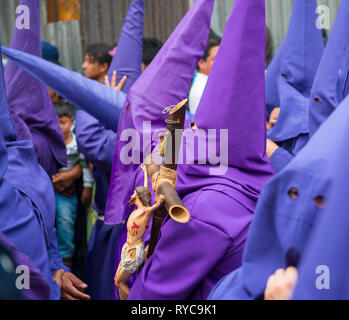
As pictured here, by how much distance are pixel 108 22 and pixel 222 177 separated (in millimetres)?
3530

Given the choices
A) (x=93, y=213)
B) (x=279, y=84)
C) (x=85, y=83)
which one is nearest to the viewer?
(x=85, y=83)

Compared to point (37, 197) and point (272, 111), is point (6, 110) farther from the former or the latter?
point (272, 111)

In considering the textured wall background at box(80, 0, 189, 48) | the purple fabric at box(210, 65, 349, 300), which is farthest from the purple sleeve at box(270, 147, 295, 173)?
the textured wall background at box(80, 0, 189, 48)

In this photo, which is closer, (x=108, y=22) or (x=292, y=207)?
(x=292, y=207)

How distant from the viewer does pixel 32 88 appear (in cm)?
270

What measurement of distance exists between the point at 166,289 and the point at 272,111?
1.49 meters

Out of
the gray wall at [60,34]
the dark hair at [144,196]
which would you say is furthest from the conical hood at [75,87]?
the gray wall at [60,34]

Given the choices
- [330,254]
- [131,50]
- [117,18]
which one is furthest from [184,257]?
[117,18]

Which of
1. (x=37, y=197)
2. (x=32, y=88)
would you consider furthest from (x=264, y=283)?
(x=32, y=88)

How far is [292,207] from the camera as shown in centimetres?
106

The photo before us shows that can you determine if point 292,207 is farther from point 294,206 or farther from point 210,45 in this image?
point 210,45

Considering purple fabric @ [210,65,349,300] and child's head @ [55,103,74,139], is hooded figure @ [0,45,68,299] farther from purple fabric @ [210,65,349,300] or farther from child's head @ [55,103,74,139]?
child's head @ [55,103,74,139]

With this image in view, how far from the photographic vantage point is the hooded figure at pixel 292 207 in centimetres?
100
